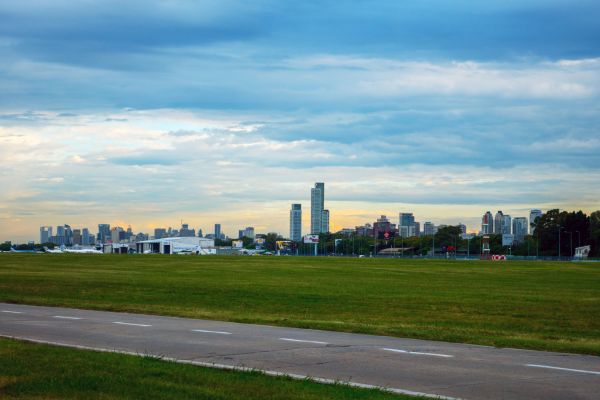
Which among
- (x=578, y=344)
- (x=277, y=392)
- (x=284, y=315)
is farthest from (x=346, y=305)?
A: (x=277, y=392)

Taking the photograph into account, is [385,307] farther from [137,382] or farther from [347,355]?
[137,382]

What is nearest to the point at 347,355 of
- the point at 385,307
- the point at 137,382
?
the point at 137,382

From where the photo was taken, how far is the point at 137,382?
12.9 metres

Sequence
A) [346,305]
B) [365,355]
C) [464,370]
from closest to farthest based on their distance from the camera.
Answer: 1. [464,370]
2. [365,355]
3. [346,305]

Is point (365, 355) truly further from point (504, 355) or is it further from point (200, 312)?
point (200, 312)

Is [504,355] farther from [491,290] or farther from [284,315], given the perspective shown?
[491,290]

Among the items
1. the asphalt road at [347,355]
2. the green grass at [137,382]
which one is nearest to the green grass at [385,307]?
the asphalt road at [347,355]

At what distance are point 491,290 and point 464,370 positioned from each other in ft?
119

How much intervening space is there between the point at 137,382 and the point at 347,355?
5627mm

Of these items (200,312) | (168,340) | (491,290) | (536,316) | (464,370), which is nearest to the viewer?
(464,370)

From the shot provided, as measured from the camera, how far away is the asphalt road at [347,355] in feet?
45.3

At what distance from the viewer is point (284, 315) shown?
1152 inches

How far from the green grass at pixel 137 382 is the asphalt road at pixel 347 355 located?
1.10 m

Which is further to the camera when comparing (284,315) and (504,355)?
(284,315)
